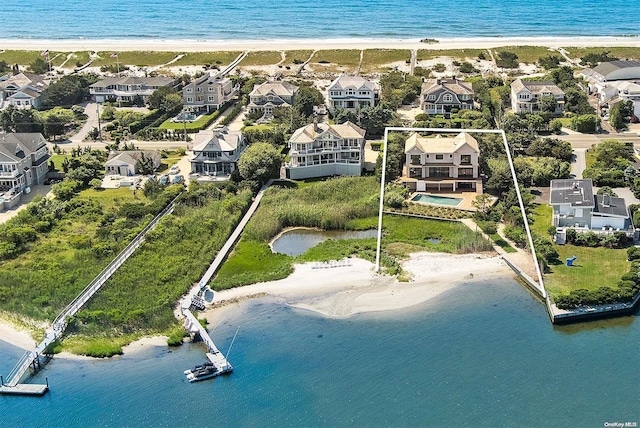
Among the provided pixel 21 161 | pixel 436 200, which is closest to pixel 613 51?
pixel 436 200

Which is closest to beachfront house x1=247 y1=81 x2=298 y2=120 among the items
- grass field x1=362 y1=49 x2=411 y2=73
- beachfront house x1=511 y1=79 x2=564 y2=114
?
grass field x1=362 y1=49 x2=411 y2=73

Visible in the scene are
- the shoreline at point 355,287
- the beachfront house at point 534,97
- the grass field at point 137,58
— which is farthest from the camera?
the grass field at point 137,58

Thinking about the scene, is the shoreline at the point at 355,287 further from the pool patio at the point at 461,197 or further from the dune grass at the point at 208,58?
the dune grass at the point at 208,58

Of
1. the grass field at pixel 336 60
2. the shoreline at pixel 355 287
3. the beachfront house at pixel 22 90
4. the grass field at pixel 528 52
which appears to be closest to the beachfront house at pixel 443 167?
the shoreline at pixel 355 287

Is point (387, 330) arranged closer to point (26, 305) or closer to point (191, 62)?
point (26, 305)

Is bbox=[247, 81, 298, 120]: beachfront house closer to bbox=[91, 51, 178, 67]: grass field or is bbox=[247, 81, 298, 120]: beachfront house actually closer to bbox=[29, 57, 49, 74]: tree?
bbox=[91, 51, 178, 67]: grass field

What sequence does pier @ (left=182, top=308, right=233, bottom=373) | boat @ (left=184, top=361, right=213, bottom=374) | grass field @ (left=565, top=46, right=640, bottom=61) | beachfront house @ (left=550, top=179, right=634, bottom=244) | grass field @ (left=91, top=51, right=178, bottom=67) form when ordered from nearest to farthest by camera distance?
1. boat @ (left=184, top=361, right=213, bottom=374)
2. pier @ (left=182, top=308, right=233, bottom=373)
3. beachfront house @ (left=550, top=179, right=634, bottom=244)
4. grass field @ (left=565, top=46, right=640, bottom=61)
5. grass field @ (left=91, top=51, right=178, bottom=67)
